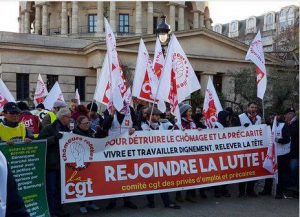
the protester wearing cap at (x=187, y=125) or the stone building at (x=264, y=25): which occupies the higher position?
the stone building at (x=264, y=25)

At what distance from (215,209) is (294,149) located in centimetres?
222

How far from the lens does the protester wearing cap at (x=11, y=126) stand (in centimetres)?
591

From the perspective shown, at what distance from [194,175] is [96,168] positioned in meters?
1.91

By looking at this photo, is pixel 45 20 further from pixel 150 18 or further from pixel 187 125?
pixel 187 125

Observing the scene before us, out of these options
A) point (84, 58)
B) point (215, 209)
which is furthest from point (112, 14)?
point (215, 209)

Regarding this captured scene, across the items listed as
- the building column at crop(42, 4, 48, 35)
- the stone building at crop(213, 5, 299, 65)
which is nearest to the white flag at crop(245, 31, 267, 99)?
the building column at crop(42, 4, 48, 35)

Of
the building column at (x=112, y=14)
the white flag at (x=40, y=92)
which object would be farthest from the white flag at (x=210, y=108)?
the building column at (x=112, y=14)

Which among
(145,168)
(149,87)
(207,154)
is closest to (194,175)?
(207,154)

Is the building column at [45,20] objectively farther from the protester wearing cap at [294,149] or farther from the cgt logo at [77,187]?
the cgt logo at [77,187]

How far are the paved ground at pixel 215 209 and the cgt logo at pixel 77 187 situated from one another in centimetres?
46

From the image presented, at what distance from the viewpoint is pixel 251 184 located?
8656 mm

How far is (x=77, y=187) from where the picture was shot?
674cm

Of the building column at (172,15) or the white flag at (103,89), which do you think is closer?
the white flag at (103,89)

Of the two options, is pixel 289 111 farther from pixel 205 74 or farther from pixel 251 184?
pixel 205 74
